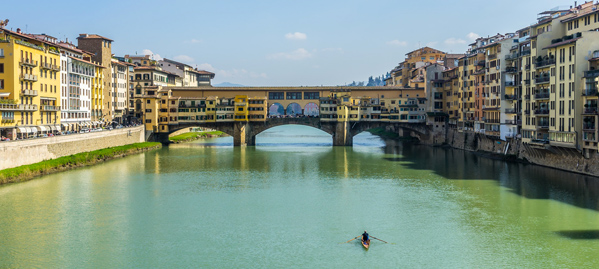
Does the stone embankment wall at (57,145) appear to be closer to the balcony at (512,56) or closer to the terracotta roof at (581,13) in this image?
the balcony at (512,56)

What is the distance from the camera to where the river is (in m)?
23.3

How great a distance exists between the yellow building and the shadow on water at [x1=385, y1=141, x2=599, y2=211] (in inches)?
1175

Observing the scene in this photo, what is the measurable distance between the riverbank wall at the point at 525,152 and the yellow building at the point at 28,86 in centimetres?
3814

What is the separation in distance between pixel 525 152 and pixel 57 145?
118 feet

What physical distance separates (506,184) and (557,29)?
1319cm

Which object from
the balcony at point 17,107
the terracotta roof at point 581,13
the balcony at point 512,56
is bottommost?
the balcony at point 17,107

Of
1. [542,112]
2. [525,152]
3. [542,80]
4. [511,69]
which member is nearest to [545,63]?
[542,80]

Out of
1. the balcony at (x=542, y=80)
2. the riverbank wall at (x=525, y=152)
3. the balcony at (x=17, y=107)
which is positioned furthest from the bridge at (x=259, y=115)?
the balcony at (x=542, y=80)

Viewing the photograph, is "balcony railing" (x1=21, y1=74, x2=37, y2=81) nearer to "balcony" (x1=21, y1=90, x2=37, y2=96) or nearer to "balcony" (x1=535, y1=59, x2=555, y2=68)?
"balcony" (x1=21, y1=90, x2=37, y2=96)

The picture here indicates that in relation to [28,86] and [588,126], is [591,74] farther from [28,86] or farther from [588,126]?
[28,86]

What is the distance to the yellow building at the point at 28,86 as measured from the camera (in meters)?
44.8

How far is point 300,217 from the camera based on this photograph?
3008 cm

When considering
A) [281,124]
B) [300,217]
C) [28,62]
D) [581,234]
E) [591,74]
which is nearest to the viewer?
[581,234]

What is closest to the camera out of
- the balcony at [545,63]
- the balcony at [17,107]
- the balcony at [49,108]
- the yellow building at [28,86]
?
the balcony at [545,63]
